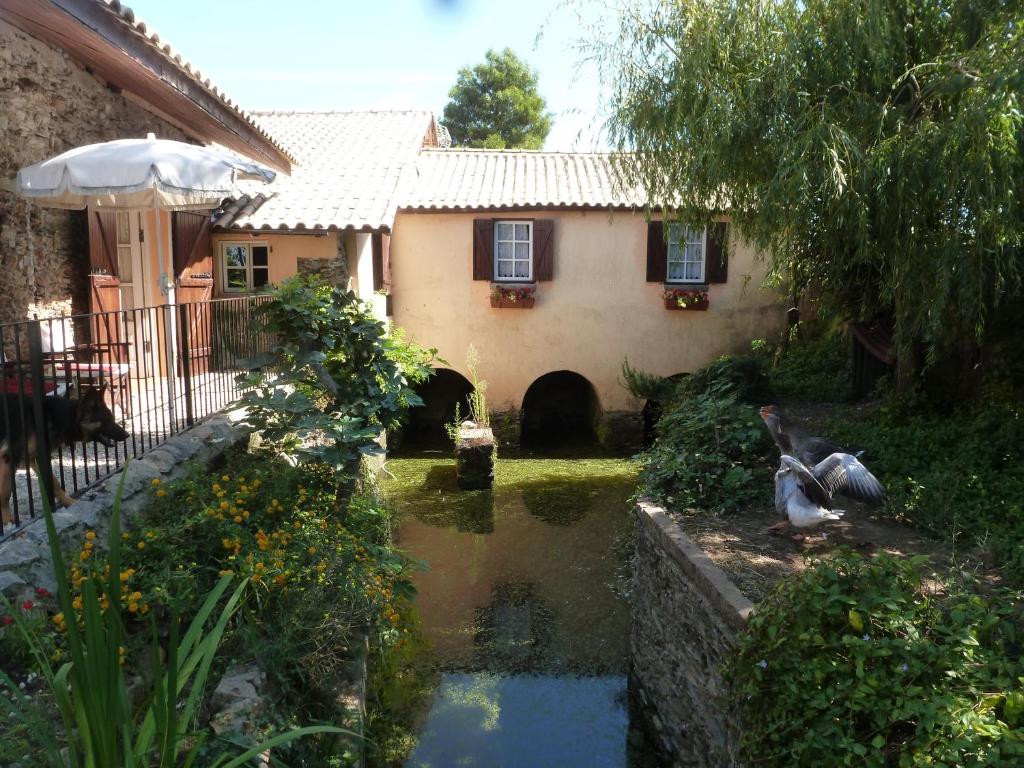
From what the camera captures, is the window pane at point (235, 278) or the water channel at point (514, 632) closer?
the water channel at point (514, 632)

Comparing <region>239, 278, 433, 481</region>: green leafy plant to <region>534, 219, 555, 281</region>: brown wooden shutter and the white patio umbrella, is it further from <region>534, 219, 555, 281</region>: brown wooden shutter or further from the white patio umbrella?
<region>534, 219, 555, 281</region>: brown wooden shutter

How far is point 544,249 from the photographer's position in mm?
12586

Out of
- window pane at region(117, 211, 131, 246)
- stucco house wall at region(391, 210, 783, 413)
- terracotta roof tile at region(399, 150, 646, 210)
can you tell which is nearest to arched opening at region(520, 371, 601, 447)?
stucco house wall at region(391, 210, 783, 413)

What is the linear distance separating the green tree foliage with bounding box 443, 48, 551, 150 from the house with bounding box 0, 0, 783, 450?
905 cm

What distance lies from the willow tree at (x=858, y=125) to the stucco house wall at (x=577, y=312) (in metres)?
5.77

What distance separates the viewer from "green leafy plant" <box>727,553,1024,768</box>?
278 cm

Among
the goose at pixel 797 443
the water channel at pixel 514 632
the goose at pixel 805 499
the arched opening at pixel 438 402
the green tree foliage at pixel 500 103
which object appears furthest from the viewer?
the green tree foliage at pixel 500 103

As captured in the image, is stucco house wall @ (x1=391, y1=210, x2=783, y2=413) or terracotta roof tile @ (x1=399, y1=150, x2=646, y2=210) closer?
terracotta roof tile @ (x1=399, y1=150, x2=646, y2=210)

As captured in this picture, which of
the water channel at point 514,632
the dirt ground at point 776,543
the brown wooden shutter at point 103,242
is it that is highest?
the brown wooden shutter at point 103,242

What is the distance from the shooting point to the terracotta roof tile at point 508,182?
12.3 metres

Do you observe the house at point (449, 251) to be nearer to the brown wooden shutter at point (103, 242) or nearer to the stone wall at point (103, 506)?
the brown wooden shutter at point (103, 242)

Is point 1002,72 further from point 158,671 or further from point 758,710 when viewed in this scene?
point 158,671

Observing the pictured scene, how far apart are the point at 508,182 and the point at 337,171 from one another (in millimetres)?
2945

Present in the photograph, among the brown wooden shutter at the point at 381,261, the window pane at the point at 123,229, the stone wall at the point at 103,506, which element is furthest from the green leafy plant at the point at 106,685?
the brown wooden shutter at the point at 381,261
